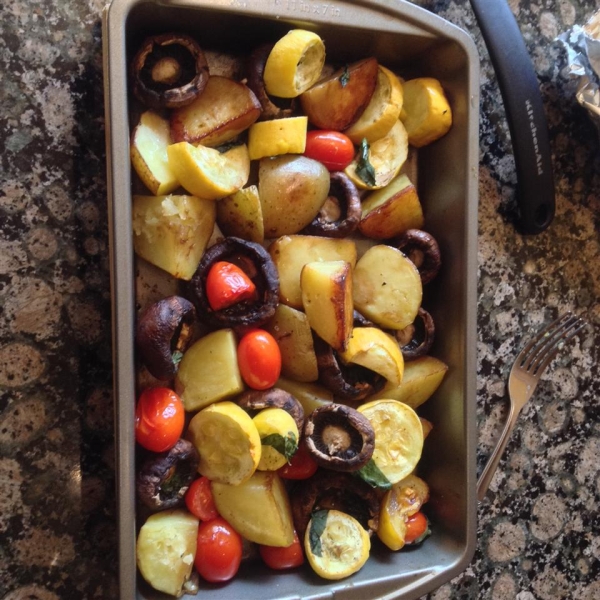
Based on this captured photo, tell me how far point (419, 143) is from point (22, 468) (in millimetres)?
1062

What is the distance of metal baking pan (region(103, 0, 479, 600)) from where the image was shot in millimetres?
1041

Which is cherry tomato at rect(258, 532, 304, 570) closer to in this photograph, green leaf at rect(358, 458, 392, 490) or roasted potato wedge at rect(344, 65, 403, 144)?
green leaf at rect(358, 458, 392, 490)

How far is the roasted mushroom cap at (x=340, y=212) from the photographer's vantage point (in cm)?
130

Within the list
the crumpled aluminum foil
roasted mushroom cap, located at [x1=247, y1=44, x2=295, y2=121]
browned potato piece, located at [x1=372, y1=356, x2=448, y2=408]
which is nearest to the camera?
roasted mushroom cap, located at [x1=247, y1=44, x2=295, y2=121]

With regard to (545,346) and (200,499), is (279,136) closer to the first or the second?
(200,499)

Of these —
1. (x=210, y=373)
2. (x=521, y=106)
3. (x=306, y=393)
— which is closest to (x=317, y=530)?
(x=306, y=393)

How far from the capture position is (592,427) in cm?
163

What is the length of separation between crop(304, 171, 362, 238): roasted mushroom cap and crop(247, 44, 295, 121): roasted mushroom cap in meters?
0.18

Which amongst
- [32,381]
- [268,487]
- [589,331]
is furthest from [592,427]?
[32,381]

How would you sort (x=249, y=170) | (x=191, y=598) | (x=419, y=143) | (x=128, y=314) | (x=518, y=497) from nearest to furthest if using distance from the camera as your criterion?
(x=128, y=314) < (x=191, y=598) < (x=249, y=170) < (x=419, y=143) < (x=518, y=497)

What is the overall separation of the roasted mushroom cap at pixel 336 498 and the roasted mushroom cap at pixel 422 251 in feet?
1.50

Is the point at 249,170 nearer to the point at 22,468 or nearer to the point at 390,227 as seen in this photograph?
the point at 390,227

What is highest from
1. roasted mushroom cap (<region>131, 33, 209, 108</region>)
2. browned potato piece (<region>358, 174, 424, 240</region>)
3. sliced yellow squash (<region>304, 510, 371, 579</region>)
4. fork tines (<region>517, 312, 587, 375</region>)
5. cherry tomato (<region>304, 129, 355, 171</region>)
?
roasted mushroom cap (<region>131, 33, 209, 108</region>)

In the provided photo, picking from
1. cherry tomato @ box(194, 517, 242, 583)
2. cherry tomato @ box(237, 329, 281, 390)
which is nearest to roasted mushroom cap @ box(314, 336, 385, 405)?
cherry tomato @ box(237, 329, 281, 390)
